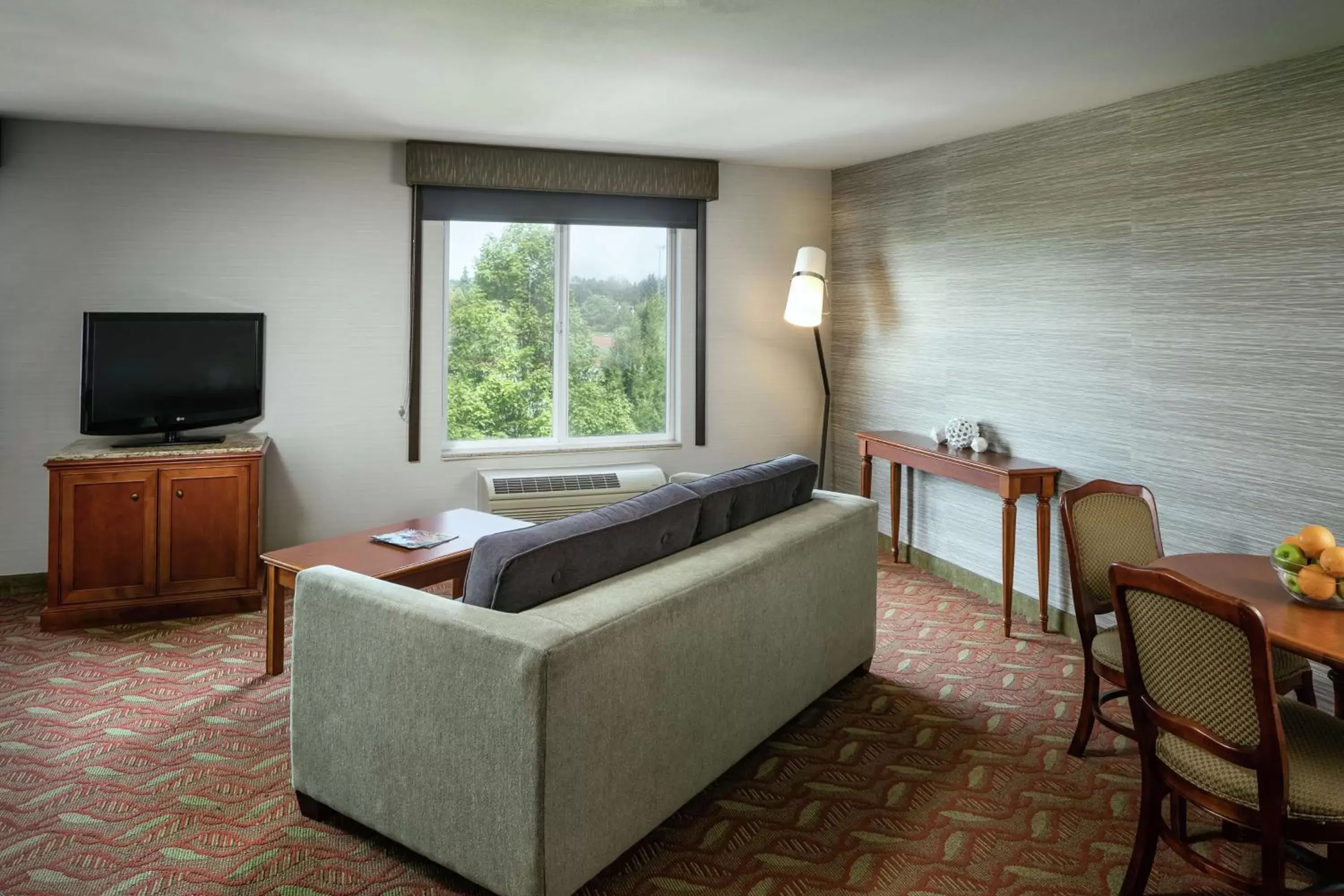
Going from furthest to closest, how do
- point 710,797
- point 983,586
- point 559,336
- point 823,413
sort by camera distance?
1. point 823,413
2. point 559,336
3. point 983,586
4. point 710,797

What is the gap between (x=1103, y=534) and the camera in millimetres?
2920

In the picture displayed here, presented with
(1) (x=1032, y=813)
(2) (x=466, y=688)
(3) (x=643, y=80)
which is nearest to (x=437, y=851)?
(2) (x=466, y=688)

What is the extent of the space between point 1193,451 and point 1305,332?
597 millimetres

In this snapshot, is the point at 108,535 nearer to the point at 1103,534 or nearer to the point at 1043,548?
the point at 1103,534

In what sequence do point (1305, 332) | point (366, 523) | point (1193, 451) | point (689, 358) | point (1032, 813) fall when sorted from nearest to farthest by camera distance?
point (1032, 813)
point (1305, 332)
point (1193, 451)
point (366, 523)
point (689, 358)

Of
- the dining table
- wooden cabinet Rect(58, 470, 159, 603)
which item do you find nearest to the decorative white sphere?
the dining table

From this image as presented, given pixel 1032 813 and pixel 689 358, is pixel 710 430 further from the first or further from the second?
pixel 1032 813

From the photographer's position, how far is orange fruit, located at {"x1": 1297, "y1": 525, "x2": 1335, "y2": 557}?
7.16 ft

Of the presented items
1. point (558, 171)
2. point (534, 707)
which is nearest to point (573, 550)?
point (534, 707)

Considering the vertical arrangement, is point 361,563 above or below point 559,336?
below

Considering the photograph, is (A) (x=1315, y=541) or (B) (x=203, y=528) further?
(B) (x=203, y=528)

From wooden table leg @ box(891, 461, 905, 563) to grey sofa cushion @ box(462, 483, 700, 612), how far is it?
Result: 2687 mm

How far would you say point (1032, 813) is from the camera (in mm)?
2492

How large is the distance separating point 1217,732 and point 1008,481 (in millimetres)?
2124
